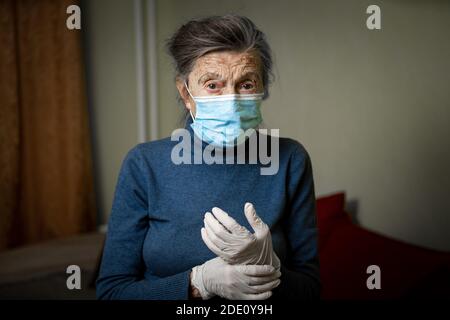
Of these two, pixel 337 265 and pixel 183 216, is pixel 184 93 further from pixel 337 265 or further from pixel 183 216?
pixel 337 265

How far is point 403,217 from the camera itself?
4.46 ft

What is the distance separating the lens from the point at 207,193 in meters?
0.98

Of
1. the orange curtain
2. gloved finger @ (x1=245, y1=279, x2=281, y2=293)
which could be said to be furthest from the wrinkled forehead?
the orange curtain

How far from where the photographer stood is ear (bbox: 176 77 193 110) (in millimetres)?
992

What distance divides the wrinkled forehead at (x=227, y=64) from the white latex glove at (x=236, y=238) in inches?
10.7

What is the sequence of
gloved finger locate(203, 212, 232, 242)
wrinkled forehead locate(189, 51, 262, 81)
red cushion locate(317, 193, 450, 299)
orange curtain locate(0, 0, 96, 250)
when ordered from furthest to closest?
orange curtain locate(0, 0, 96, 250) < red cushion locate(317, 193, 450, 299) < wrinkled forehead locate(189, 51, 262, 81) < gloved finger locate(203, 212, 232, 242)

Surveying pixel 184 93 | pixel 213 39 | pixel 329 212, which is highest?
pixel 213 39

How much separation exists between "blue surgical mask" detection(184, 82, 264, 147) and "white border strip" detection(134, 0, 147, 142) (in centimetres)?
112

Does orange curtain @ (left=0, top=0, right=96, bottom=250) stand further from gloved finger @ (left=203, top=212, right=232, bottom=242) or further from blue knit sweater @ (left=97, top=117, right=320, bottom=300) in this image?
gloved finger @ (left=203, top=212, right=232, bottom=242)

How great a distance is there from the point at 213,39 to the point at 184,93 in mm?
139

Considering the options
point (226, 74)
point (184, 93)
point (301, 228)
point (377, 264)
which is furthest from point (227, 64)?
point (377, 264)

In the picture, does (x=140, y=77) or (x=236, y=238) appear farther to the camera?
(x=140, y=77)

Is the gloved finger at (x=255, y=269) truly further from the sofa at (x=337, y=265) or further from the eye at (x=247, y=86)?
the sofa at (x=337, y=265)

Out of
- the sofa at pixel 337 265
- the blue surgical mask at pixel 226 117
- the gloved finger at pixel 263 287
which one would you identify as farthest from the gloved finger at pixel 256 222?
the sofa at pixel 337 265
